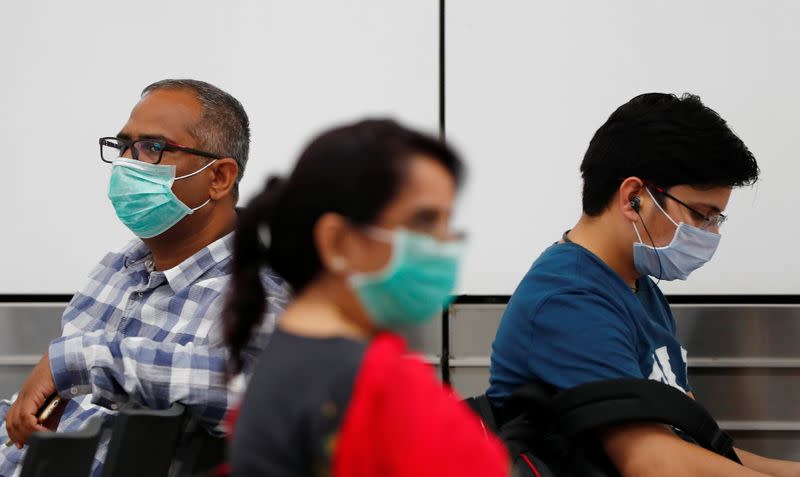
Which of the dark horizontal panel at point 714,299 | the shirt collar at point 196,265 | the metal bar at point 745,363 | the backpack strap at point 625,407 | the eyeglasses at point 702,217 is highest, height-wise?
the eyeglasses at point 702,217

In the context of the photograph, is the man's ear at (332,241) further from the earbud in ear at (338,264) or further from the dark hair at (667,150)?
the dark hair at (667,150)

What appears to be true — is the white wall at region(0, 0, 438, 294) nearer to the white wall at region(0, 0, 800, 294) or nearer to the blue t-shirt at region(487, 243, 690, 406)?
the white wall at region(0, 0, 800, 294)

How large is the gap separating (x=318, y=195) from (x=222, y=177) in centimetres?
103

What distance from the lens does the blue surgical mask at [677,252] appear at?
1.50m

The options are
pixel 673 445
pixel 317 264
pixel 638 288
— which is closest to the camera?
pixel 317 264

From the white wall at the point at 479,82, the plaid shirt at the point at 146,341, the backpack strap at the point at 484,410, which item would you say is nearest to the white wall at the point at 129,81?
the white wall at the point at 479,82

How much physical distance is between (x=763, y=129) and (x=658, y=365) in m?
0.90

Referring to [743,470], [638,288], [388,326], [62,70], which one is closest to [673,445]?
[743,470]

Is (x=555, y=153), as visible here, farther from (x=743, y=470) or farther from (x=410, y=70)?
(x=743, y=470)

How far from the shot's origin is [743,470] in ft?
4.17

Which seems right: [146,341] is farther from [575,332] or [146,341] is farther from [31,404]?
[575,332]

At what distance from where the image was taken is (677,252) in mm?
1521

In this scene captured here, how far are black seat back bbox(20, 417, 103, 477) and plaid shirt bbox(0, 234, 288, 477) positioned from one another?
273mm

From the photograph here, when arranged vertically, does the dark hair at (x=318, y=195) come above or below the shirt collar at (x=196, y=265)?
above
